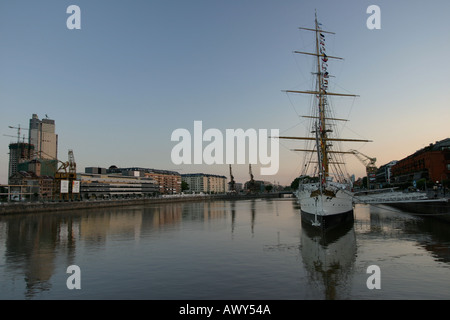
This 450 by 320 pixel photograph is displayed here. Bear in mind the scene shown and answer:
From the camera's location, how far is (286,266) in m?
20.1

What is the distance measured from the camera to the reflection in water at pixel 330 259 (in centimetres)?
1558

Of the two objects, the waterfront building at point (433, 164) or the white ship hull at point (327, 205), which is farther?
the waterfront building at point (433, 164)

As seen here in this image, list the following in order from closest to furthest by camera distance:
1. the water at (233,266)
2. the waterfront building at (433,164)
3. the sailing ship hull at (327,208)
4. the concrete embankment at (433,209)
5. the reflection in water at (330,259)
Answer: the water at (233,266), the reflection in water at (330,259), the sailing ship hull at (327,208), the concrete embankment at (433,209), the waterfront building at (433,164)

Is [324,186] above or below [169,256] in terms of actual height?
above

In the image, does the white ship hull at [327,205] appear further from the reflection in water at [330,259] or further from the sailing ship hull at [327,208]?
the reflection in water at [330,259]

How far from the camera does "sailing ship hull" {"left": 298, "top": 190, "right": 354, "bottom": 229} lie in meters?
35.4

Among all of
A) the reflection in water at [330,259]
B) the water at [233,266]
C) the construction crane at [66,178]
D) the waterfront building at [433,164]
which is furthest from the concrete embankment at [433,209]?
the construction crane at [66,178]

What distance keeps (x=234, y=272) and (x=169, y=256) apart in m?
6.96

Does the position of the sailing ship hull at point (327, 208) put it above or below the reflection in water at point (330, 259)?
above

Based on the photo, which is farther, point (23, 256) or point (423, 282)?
point (23, 256)
